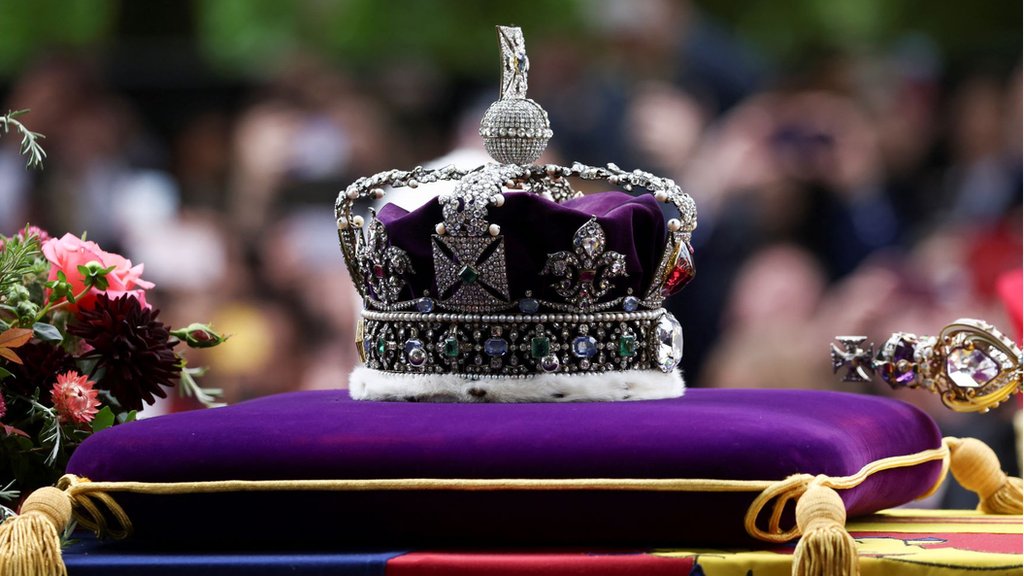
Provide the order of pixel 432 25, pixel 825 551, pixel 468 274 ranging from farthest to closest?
pixel 432 25 → pixel 468 274 → pixel 825 551

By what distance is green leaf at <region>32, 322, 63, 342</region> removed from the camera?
167 cm

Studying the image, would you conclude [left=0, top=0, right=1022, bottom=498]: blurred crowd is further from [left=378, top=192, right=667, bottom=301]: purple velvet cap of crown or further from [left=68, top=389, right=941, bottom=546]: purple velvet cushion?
[left=68, top=389, right=941, bottom=546]: purple velvet cushion

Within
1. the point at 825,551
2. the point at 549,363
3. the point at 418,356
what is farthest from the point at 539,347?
the point at 825,551

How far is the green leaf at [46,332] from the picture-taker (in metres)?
1.67

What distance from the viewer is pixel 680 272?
5.78 feet

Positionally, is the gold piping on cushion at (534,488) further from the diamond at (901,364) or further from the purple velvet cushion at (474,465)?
the diamond at (901,364)

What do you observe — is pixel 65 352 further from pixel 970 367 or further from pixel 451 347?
pixel 970 367

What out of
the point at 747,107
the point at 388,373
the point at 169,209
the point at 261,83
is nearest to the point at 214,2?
the point at 261,83

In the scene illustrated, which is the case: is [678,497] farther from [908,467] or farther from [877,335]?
[877,335]

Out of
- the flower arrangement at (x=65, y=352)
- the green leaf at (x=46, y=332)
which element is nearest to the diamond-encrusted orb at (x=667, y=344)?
the flower arrangement at (x=65, y=352)

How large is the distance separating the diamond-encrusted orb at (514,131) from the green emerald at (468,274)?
0.21 m

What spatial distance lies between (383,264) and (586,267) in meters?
0.23

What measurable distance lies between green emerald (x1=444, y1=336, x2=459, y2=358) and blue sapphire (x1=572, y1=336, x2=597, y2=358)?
0.40ft

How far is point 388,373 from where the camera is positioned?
67.3 inches
